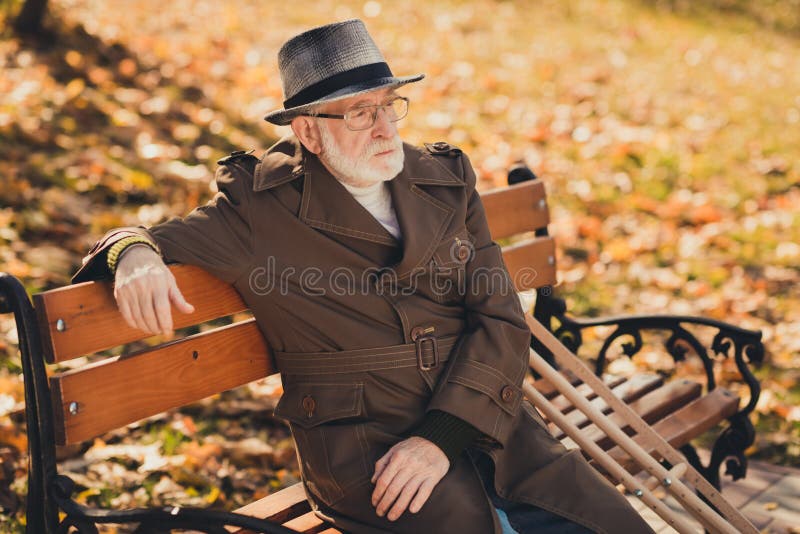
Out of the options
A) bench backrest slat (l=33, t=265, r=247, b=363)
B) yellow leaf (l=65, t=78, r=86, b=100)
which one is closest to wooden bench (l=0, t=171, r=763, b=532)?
bench backrest slat (l=33, t=265, r=247, b=363)

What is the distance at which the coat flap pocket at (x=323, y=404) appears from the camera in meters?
2.79

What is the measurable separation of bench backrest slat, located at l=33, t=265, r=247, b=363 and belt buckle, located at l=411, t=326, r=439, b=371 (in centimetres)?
66

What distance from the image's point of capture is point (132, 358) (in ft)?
9.20

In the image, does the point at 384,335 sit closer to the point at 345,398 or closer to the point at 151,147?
the point at 345,398

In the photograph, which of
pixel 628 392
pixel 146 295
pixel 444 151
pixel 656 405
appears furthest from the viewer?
pixel 628 392

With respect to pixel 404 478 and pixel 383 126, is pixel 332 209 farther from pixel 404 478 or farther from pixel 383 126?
pixel 404 478

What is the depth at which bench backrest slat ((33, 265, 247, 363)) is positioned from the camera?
2.57 m

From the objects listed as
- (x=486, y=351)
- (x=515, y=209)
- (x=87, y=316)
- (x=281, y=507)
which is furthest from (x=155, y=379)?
(x=515, y=209)

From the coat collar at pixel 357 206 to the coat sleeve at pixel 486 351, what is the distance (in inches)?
6.6

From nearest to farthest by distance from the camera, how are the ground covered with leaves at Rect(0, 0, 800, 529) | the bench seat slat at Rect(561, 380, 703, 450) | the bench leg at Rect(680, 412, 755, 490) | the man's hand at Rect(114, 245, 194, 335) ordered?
the man's hand at Rect(114, 245, 194, 335) < the bench seat slat at Rect(561, 380, 703, 450) < the bench leg at Rect(680, 412, 755, 490) < the ground covered with leaves at Rect(0, 0, 800, 529)

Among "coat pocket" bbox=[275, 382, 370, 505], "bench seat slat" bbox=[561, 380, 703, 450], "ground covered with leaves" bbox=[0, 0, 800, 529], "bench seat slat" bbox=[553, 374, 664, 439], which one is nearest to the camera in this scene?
"coat pocket" bbox=[275, 382, 370, 505]

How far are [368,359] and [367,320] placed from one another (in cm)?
12

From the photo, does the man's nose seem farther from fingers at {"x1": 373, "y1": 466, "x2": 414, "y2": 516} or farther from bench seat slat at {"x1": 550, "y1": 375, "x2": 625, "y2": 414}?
bench seat slat at {"x1": 550, "y1": 375, "x2": 625, "y2": 414}

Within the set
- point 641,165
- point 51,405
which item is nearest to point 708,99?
point 641,165
